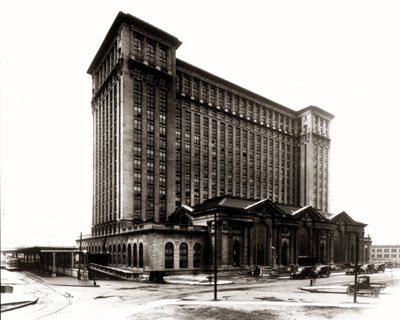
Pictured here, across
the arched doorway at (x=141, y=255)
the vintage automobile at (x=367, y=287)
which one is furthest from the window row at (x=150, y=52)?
the vintage automobile at (x=367, y=287)

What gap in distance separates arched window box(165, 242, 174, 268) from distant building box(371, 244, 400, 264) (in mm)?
49871

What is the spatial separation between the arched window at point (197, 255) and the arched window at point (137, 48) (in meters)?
37.8

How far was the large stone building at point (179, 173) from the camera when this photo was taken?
206 ft

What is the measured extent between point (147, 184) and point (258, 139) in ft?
129

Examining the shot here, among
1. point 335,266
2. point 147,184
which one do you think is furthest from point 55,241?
point 335,266

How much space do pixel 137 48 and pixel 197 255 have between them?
40.7 m

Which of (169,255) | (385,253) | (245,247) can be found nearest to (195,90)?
(245,247)

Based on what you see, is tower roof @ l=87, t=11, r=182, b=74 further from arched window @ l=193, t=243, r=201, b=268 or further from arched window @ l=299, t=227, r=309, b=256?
arched window @ l=299, t=227, r=309, b=256

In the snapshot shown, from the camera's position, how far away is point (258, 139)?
10200 cm

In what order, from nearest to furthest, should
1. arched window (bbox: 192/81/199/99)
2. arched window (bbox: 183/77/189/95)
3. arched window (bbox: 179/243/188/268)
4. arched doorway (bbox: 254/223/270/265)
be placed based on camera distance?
arched window (bbox: 179/243/188/268), arched doorway (bbox: 254/223/270/265), arched window (bbox: 183/77/189/95), arched window (bbox: 192/81/199/99)

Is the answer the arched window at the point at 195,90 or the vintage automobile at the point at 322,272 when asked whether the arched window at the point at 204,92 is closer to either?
the arched window at the point at 195,90

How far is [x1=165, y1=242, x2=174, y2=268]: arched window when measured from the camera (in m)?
58.1

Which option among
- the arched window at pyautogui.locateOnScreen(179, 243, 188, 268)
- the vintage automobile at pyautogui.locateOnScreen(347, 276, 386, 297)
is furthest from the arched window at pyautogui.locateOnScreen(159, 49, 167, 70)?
the vintage automobile at pyautogui.locateOnScreen(347, 276, 386, 297)

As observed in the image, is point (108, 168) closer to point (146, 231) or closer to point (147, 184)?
point (147, 184)
